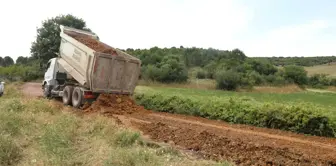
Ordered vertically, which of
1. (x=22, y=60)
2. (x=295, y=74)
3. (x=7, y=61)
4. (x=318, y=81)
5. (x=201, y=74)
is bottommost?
(x=7, y=61)

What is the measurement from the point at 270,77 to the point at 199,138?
2063 inches

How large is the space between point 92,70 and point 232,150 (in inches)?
310

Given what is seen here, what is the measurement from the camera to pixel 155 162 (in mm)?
5188

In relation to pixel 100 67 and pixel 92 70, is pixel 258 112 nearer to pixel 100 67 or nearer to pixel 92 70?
pixel 100 67

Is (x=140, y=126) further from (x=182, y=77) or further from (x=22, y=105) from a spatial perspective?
(x=182, y=77)

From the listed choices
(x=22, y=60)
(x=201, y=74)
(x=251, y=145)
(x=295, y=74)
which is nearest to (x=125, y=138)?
(x=251, y=145)

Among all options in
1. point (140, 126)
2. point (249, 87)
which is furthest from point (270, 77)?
point (140, 126)

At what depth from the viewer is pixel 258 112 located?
40.6ft

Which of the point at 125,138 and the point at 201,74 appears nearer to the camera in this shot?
the point at 125,138

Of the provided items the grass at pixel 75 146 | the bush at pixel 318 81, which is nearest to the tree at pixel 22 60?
the bush at pixel 318 81

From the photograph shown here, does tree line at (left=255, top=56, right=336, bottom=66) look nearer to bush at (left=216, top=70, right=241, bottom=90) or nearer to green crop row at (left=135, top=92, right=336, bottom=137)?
bush at (left=216, top=70, right=241, bottom=90)

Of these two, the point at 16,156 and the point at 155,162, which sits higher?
the point at 155,162

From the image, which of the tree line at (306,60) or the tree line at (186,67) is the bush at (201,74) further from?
the tree line at (306,60)

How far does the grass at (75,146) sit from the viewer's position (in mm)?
5426
